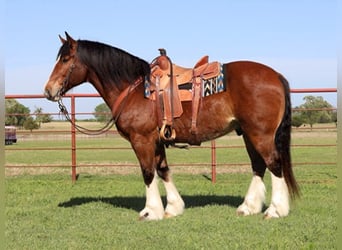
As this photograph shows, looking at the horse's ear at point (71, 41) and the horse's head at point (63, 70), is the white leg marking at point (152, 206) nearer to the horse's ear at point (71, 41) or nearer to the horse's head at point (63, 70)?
the horse's head at point (63, 70)

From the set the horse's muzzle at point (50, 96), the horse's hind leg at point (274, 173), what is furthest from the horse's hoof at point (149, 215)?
the horse's muzzle at point (50, 96)

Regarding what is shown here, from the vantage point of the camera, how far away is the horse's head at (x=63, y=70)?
4883 millimetres

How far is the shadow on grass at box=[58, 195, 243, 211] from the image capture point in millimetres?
5555

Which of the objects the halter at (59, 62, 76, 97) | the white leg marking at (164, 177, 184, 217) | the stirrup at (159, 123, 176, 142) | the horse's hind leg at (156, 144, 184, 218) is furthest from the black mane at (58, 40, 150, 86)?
the white leg marking at (164, 177, 184, 217)

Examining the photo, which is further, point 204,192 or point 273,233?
point 204,192

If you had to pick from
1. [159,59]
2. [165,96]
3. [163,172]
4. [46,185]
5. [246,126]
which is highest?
[159,59]

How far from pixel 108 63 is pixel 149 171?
1.38 meters

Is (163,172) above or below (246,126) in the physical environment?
below

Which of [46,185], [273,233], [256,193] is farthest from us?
[46,185]

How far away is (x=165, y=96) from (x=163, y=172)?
3.30ft

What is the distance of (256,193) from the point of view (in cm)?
495

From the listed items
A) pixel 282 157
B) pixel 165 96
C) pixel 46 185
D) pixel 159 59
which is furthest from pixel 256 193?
pixel 46 185

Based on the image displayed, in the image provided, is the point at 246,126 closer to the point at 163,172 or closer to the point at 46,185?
the point at 163,172

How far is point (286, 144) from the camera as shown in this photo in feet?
15.5
